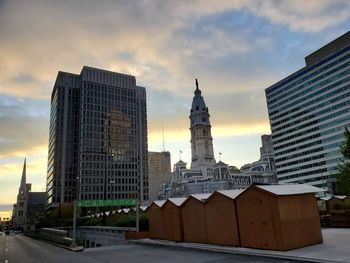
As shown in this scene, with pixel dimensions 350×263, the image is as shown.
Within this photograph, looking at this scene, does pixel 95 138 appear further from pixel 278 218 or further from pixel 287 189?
pixel 278 218

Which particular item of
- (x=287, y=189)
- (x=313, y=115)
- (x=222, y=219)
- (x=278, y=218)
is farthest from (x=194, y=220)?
(x=313, y=115)

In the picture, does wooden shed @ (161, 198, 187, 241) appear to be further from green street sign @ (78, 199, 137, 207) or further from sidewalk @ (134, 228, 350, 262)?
green street sign @ (78, 199, 137, 207)

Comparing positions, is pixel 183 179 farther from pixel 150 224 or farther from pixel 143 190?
pixel 150 224

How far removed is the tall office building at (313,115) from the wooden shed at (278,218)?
122435 mm

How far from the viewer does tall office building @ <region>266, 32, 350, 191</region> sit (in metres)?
135

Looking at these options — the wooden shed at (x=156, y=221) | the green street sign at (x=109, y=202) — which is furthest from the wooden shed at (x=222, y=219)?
the green street sign at (x=109, y=202)

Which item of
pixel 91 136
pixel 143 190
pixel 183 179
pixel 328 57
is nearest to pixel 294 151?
pixel 328 57

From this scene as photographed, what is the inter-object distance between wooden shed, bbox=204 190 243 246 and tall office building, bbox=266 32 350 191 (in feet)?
399

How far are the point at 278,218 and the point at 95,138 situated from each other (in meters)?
146

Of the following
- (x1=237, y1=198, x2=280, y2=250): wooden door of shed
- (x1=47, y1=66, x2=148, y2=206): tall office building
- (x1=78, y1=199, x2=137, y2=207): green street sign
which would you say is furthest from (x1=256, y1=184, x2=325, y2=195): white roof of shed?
(x1=47, y1=66, x2=148, y2=206): tall office building

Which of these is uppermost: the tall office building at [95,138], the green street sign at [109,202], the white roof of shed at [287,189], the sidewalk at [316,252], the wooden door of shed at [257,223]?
the tall office building at [95,138]

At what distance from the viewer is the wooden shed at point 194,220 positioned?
24355 millimetres

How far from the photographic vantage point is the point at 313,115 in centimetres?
14912

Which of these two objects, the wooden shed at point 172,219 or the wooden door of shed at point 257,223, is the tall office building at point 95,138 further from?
the wooden door of shed at point 257,223
